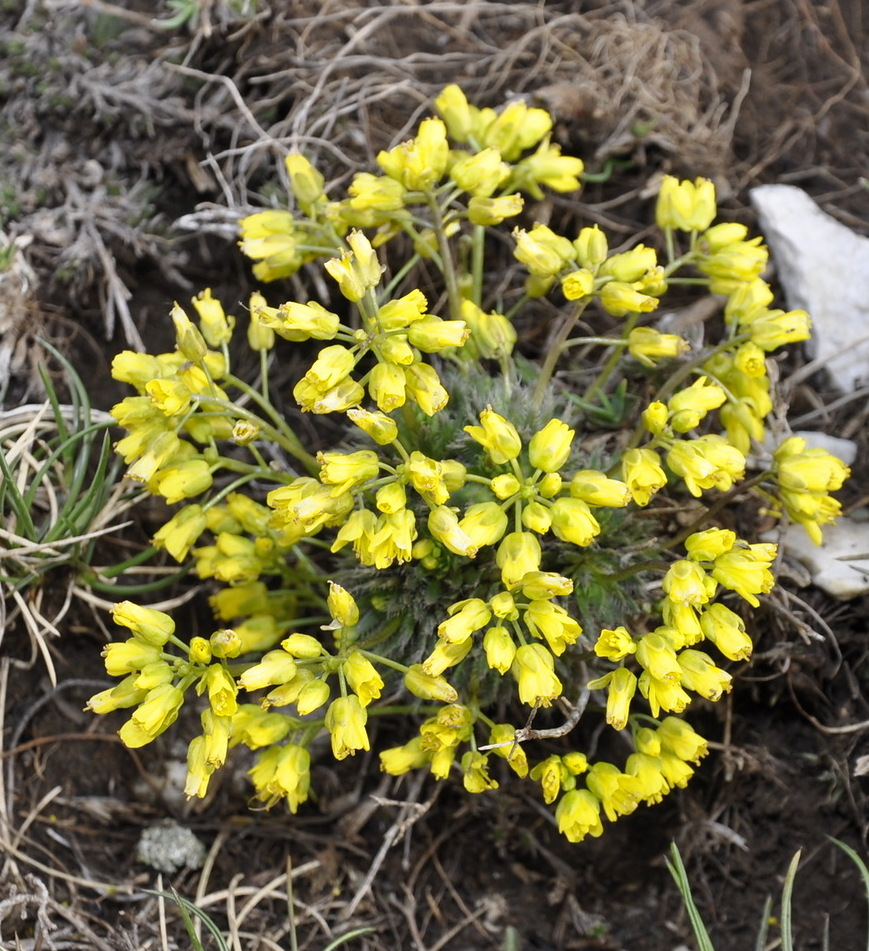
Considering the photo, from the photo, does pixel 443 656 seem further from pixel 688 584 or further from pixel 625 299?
pixel 625 299

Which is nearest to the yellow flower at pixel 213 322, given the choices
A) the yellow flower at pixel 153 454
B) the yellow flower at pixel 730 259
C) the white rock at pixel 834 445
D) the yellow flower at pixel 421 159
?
the yellow flower at pixel 153 454

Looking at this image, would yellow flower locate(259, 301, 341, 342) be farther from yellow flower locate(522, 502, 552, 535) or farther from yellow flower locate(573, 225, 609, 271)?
yellow flower locate(573, 225, 609, 271)

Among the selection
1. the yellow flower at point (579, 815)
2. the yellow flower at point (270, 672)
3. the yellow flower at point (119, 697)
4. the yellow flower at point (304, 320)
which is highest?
the yellow flower at point (304, 320)

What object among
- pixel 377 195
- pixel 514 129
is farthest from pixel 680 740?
pixel 514 129

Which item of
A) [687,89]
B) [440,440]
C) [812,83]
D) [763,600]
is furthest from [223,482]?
[812,83]

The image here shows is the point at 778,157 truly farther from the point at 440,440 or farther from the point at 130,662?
the point at 130,662

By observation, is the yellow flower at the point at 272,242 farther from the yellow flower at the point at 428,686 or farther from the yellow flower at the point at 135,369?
the yellow flower at the point at 428,686

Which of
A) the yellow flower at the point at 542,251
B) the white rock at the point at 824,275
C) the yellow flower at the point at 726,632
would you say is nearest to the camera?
the yellow flower at the point at 726,632
